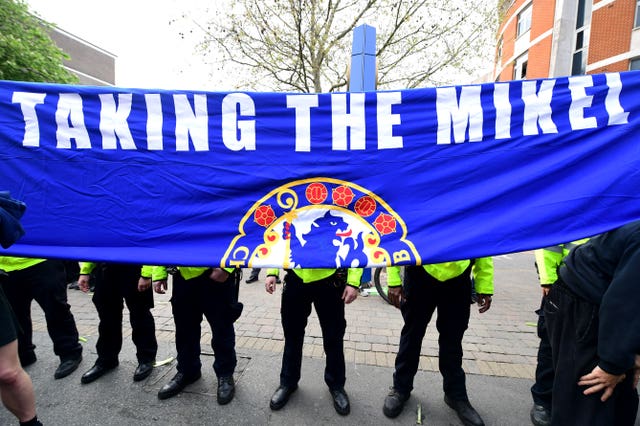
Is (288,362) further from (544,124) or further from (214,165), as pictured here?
(544,124)

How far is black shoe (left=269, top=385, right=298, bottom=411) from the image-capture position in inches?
100

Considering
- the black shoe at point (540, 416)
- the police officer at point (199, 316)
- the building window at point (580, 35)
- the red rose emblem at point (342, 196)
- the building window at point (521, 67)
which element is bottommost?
the black shoe at point (540, 416)

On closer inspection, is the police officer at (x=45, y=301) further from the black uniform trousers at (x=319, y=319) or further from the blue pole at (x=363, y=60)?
Result: the blue pole at (x=363, y=60)

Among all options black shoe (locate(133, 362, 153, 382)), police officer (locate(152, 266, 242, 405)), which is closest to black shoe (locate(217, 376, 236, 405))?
police officer (locate(152, 266, 242, 405))

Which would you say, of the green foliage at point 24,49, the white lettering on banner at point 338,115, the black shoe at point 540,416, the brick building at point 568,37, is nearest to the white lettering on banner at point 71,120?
the white lettering on banner at point 338,115

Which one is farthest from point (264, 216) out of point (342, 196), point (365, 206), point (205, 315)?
point (205, 315)

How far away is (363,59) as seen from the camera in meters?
5.45

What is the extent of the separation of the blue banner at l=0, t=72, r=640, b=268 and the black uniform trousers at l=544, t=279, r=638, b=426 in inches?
15.3

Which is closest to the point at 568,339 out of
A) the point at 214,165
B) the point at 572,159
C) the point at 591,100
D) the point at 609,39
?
the point at 572,159

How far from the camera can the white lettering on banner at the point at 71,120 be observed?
2.23 meters

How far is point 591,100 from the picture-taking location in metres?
1.94

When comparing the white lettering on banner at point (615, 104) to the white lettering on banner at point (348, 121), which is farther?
the white lettering on banner at point (348, 121)

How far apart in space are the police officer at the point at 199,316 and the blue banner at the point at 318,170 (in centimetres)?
67

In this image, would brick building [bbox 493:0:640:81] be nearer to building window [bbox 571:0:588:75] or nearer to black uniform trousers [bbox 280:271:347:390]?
building window [bbox 571:0:588:75]
